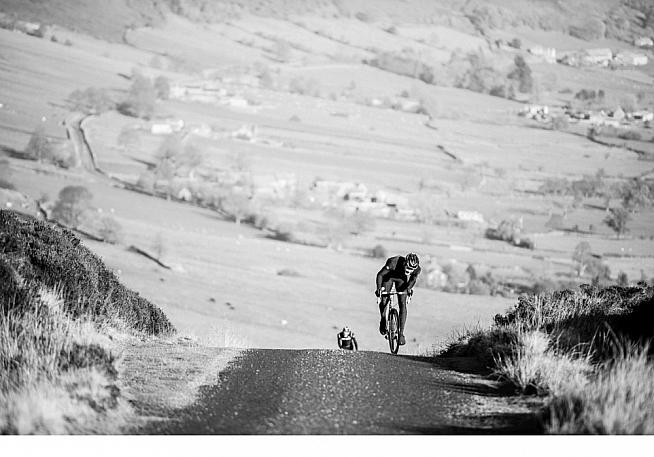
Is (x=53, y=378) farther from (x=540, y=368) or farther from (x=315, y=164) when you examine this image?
(x=315, y=164)

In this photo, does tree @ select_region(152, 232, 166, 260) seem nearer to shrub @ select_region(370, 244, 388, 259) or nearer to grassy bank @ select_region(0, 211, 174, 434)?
shrub @ select_region(370, 244, 388, 259)

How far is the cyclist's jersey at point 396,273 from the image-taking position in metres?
9.90

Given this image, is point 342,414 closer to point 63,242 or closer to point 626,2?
point 63,242

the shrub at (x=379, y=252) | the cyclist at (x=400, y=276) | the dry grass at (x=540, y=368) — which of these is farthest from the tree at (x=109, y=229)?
the dry grass at (x=540, y=368)

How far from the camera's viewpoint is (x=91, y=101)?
27.3m

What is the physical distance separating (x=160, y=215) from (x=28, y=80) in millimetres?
6711

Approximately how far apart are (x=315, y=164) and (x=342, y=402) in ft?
73.9

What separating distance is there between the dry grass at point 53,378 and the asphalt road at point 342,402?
0.42m

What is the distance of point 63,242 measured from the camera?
32.4 feet

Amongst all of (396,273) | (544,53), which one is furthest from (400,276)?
(544,53)

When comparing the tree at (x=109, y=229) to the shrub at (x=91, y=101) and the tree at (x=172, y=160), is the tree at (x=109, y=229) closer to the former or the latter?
the tree at (x=172, y=160)

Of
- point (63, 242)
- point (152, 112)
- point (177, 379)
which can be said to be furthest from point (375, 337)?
point (177, 379)

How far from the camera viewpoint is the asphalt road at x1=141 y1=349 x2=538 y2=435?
602cm
